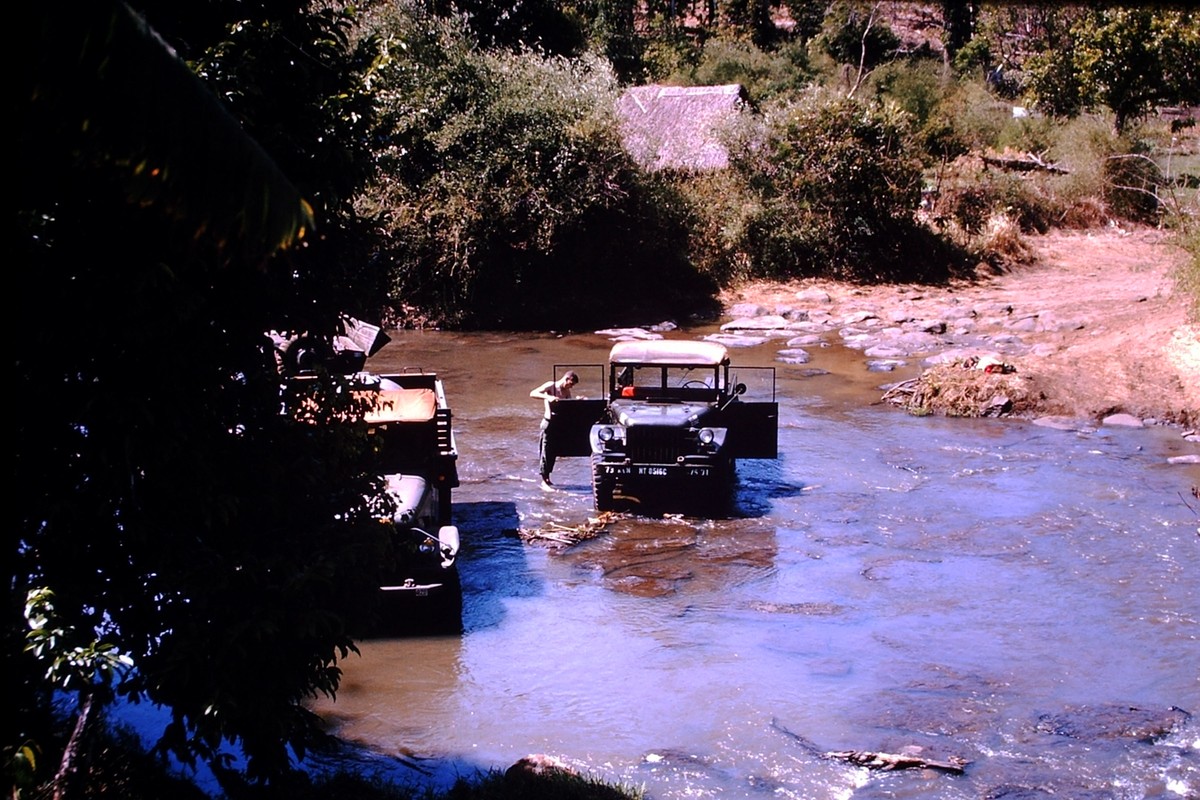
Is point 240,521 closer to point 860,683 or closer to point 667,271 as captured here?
point 860,683

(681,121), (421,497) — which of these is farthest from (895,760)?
(681,121)

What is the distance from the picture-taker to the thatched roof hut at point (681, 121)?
33281mm

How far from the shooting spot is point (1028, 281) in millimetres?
31469

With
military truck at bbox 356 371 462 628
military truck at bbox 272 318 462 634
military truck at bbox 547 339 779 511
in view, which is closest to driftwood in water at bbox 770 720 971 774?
military truck at bbox 272 318 462 634

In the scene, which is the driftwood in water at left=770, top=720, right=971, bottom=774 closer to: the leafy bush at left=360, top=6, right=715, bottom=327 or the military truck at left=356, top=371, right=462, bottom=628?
the military truck at left=356, top=371, right=462, bottom=628

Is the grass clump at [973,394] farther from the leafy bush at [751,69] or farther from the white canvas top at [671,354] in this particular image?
the leafy bush at [751,69]

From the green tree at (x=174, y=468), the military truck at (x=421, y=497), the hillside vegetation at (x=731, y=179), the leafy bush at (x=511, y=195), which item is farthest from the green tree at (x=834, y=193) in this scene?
the green tree at (x=174, y=468)

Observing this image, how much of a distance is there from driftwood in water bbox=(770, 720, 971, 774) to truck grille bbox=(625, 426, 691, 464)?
5911 mm

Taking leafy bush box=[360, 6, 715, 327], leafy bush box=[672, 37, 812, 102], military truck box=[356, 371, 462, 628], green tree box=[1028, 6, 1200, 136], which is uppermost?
leafy bush box=[672, 37, 812, 102]

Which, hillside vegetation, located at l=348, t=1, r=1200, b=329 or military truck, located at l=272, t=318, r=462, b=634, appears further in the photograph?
hillside vegetation, located at l=348, t=1, r=1200, b=329

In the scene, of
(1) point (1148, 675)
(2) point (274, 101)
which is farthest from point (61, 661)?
(1) point (1148, 675)

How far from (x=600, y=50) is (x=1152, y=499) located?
28.9 m

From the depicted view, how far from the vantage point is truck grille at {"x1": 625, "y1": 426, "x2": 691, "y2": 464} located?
1462 centimetres

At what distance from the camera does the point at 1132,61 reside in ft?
114
